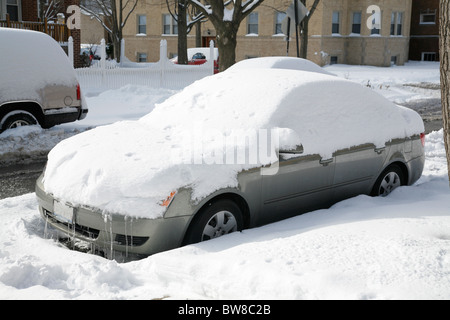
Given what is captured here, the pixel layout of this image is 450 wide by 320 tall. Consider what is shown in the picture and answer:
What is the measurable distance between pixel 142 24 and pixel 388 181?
43.4 meters

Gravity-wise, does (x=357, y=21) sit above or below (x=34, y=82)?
above

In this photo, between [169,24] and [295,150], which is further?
[169,24]

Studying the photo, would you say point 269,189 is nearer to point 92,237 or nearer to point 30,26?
point 92,237

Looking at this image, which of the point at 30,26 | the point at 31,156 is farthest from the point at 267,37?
the point at 31,156

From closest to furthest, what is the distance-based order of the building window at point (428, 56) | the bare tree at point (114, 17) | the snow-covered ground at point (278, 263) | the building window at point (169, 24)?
the snow-covered ground at point (278, 263) → the bare tree at point (114, 17) → the building window at point (428, 56) → the building window at point (169, 24)

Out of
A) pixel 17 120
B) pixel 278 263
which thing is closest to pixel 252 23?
pixel 17 120

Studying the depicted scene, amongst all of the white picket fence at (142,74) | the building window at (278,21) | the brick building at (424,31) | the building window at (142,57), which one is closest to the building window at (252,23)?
the building window at (278,21)

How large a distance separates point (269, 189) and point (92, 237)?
67.7 inches

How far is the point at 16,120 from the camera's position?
10.7 m

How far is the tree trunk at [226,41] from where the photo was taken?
16719 mm

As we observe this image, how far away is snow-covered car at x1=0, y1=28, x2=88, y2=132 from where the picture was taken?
10422 mm

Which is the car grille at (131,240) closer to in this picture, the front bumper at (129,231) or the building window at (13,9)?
the front bumper at (129,231)

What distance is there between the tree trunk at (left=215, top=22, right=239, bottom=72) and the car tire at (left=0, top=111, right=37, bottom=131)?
7.49 m

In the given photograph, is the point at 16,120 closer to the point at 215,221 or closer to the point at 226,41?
the point at 215,221
